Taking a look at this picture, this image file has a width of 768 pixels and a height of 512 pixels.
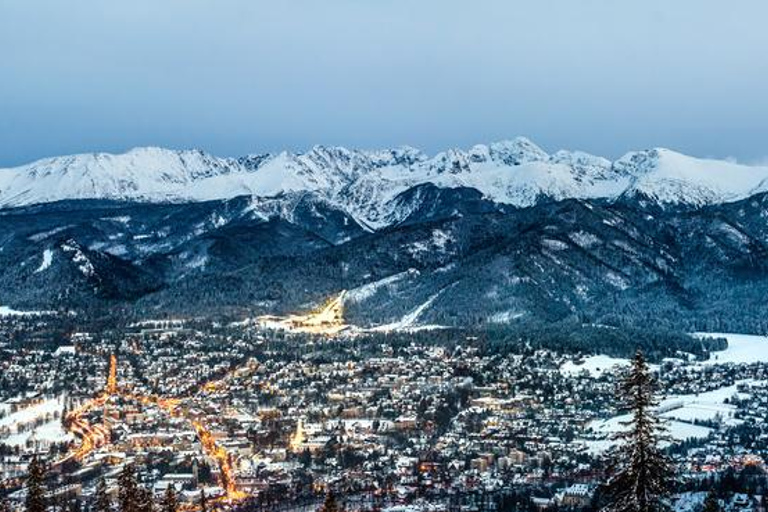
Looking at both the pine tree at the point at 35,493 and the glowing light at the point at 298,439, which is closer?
the pine tree at the point at 35,493

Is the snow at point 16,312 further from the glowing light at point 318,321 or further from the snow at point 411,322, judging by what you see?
the snow at point 411,322

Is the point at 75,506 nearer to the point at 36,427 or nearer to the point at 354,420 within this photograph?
the point at 36,427

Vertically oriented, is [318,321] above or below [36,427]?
above

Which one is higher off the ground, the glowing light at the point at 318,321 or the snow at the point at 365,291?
the snow at the point at 365,291

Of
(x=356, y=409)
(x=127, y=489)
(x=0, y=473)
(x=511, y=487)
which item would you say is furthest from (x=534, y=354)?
(x=127, y=489)

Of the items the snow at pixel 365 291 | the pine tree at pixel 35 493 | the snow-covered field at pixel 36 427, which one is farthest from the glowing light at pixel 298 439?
the snow at pixel 365 291

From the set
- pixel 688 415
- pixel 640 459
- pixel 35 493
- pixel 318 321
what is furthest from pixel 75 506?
pixel 318 321
